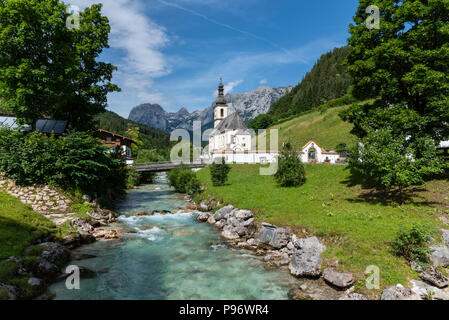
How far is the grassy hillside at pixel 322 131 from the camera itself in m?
60.5

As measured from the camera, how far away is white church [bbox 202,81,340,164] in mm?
44969

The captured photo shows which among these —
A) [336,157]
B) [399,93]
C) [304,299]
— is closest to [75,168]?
[304,299]

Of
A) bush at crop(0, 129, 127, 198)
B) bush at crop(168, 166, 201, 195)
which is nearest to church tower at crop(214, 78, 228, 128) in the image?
bush at crop(168, 166, 201, 195)

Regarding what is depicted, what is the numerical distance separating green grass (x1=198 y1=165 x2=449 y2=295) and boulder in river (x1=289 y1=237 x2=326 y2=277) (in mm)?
525

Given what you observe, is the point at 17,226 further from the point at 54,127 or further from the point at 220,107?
the point at 220,107

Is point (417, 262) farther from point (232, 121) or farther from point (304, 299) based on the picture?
point (232, 121)

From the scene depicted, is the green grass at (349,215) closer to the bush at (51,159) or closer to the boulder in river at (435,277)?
the boulder in river at (435,277)

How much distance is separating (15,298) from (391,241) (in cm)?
1550

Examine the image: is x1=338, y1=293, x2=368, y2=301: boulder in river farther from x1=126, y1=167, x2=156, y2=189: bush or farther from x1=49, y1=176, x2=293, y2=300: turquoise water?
x1=126, y1=167, x2=156, y2=189: bush

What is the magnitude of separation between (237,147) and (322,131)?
1077 inches

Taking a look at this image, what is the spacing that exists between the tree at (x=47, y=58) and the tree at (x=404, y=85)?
2481cm

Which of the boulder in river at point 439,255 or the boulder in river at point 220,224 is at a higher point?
the boulder in river at point 439,255

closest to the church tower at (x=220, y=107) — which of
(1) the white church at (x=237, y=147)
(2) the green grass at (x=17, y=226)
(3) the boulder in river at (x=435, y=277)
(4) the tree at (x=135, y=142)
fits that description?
(1) the white church at (x=237, y=147)

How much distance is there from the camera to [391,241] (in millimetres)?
11312
